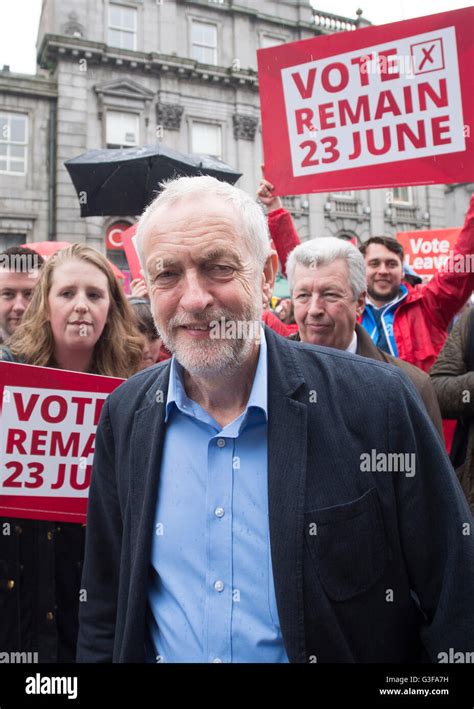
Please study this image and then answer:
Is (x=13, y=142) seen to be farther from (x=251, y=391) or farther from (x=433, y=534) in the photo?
(x=433, y=534)

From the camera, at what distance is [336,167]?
3832mm

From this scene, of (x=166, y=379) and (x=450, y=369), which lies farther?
(x=450, y=369)

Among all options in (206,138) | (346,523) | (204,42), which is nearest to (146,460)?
(346,523)

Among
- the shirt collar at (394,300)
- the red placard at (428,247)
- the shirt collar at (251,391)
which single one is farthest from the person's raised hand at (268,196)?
the red placard at (428,247)

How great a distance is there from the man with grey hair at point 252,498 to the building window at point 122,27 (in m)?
20.5

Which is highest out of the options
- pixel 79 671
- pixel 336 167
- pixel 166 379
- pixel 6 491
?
pixel 336 167

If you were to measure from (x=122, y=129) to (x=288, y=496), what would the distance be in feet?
63.7

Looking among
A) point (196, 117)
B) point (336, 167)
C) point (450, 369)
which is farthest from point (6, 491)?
point (196, 117)

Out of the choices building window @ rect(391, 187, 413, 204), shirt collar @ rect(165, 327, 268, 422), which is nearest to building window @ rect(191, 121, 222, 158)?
building window @ rect(391, 187, 413, 204)

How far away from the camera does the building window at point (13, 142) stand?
59.0 ft

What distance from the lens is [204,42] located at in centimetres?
2080

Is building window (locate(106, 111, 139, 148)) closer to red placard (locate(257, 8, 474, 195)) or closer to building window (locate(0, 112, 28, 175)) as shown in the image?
building window (locate(0, 112, 28, 175))

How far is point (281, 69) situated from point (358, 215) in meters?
18.4

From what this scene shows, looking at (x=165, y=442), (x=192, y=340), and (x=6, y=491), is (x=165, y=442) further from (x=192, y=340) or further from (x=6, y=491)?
(x=6, y=491)
